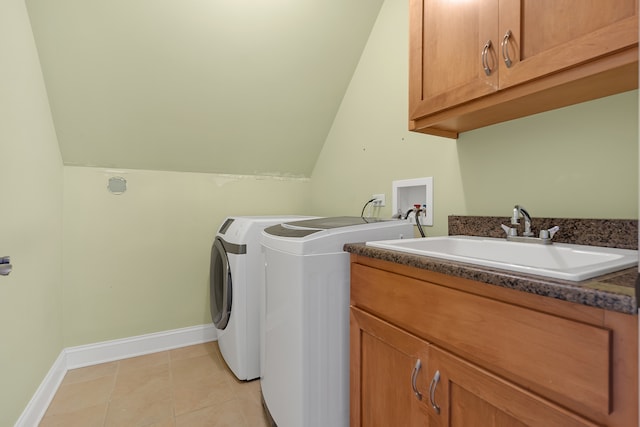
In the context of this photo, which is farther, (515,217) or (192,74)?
(192,74)

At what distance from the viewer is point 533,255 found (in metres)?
1.06

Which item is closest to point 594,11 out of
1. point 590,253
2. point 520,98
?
point 520,98

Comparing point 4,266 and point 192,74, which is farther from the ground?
point 192,74

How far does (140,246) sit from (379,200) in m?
1.77

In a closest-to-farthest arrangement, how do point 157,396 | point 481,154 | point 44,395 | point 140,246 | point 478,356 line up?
point 478,356, point 481,154, point 44,395, point 157,396, point 140,246

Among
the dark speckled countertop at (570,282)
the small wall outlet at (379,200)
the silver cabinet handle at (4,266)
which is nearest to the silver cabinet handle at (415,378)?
the dark speckled countertop at (570,282)

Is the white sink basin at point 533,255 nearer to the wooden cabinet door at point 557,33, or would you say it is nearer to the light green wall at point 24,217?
the wooden cabinet door at point 557,33

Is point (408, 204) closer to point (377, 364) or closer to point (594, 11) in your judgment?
point (377, 364)

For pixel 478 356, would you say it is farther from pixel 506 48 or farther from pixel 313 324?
pixel 506 48

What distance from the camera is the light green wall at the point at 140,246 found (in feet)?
6.88

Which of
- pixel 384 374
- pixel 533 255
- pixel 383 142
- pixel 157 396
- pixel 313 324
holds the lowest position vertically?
pixel 157 396

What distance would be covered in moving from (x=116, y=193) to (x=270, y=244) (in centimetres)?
150

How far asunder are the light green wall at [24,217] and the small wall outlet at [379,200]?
1.82m

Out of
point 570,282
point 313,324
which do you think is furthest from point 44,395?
point 570,282
